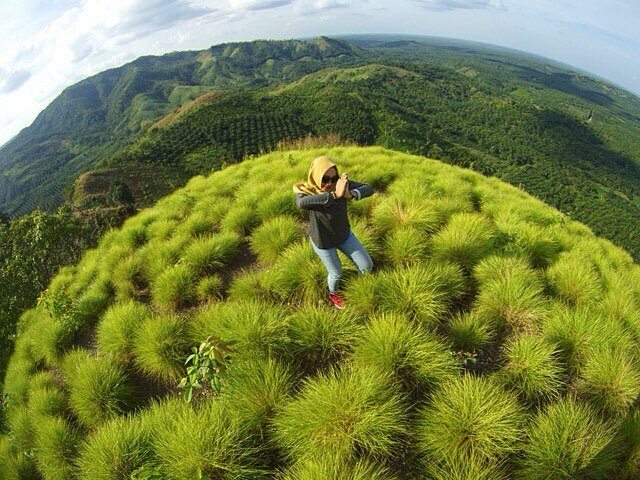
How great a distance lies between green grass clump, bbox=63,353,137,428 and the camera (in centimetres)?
368

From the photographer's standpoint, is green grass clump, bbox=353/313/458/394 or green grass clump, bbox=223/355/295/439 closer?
green grass clump, bbox=223/355/295/439

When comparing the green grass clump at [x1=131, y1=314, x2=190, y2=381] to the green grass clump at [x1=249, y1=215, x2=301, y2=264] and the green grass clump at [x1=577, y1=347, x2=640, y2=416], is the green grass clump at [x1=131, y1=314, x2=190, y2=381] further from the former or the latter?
the green grass clump at [x1=577, y1=347, x2=640, y2=416]

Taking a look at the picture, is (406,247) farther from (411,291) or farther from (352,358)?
(352,358)

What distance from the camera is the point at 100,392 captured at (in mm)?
3744

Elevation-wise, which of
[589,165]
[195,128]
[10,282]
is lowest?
[589,165]

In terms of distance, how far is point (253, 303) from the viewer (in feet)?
13.6

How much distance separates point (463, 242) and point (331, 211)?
2.55 m

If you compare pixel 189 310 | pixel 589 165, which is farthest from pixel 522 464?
pixel 589 165

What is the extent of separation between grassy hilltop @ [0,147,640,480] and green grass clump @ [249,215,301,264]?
4cm

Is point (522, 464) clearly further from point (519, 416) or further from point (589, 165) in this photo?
point (589, 165)

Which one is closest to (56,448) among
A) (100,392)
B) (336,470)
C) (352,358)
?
(100,392)

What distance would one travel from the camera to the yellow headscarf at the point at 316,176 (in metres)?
3.91

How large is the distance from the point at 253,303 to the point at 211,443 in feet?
5.73

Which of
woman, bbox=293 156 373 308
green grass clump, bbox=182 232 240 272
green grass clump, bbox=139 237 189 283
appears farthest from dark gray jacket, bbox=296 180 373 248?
green grass clump, bbox=139 237 189 283
